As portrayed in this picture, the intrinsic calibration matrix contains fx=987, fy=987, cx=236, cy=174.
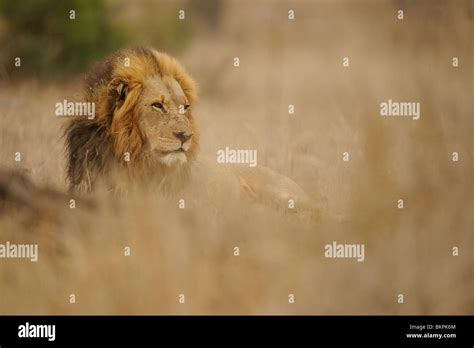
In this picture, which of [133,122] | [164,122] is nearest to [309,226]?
[164,122]

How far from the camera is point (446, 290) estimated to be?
240 inches

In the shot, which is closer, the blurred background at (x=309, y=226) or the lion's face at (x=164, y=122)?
the blurred background at (x=309, y=226)

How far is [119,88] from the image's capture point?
24.5 feet

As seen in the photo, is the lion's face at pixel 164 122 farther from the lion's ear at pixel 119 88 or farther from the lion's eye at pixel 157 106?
the lion's ear at pixel 119 88

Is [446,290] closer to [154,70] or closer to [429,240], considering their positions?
[429,240]

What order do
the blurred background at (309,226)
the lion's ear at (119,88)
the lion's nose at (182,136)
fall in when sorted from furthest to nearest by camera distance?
the lion's ear at (119,88), the lion's nose at (182,136), the blurred background at (309,226)

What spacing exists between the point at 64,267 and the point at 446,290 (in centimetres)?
237

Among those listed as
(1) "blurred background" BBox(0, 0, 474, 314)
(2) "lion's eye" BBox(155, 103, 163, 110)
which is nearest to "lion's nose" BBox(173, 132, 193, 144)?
(2) "lion's eye" BBox(155, 103, 163, 110)

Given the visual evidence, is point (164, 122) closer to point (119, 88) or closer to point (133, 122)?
point (133, 122)

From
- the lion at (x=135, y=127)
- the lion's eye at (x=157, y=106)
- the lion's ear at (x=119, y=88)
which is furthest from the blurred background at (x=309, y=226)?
the lion's ear at (x=119, y=88)

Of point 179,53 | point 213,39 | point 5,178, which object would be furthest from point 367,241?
point 213,39

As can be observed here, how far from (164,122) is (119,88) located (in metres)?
0.43

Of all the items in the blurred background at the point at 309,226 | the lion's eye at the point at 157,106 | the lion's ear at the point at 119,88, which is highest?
the lion's ear at the point at 119,88

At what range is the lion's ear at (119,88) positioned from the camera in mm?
7488
